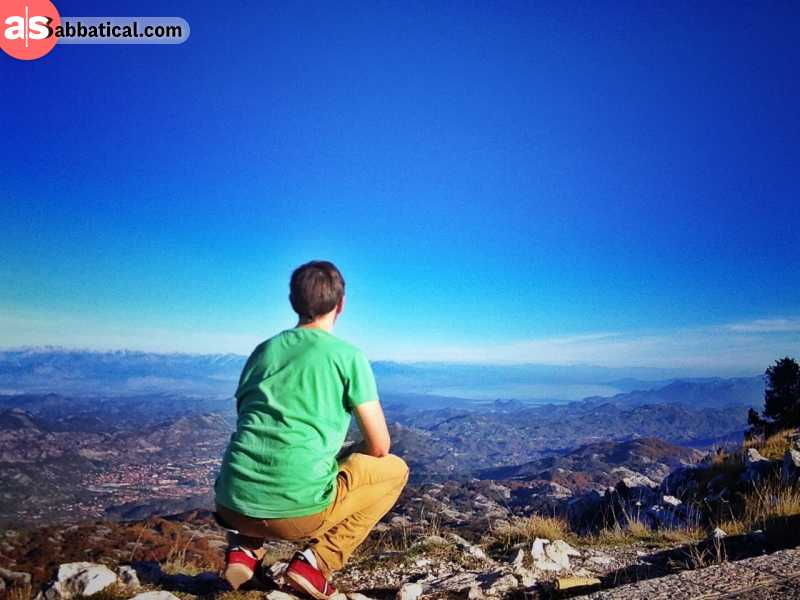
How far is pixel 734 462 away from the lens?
9.42 metres

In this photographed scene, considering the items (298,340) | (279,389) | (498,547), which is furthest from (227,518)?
(498,547)

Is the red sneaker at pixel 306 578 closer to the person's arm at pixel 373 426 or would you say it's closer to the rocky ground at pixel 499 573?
the rocky ground at pixel 499 573

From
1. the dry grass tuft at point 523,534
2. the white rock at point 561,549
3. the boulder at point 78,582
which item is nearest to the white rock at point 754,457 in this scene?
the dry grass tuft at point 523,534

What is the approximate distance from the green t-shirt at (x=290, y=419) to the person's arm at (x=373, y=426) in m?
0.08

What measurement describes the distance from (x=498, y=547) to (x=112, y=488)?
13060cm

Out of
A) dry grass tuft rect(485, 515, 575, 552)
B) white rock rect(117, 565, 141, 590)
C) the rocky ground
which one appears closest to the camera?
the rocky ground

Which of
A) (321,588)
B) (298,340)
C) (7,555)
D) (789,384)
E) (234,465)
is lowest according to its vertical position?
(7,555)

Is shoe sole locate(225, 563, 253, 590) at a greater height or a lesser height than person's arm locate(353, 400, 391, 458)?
lesser

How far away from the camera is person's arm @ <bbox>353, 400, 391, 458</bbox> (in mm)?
3033

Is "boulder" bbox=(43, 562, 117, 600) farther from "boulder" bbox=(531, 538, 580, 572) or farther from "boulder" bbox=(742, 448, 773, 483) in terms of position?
"boulder" bbox=(742, 448, 773, 483)

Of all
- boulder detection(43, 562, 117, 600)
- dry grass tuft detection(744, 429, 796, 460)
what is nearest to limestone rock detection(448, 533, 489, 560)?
boulder detection(43, 562, 117, 600)

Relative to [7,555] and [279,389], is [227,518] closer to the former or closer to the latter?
[279,389]

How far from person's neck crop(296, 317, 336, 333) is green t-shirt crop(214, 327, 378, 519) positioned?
12cm

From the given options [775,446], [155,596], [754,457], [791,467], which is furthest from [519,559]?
[775,446]
